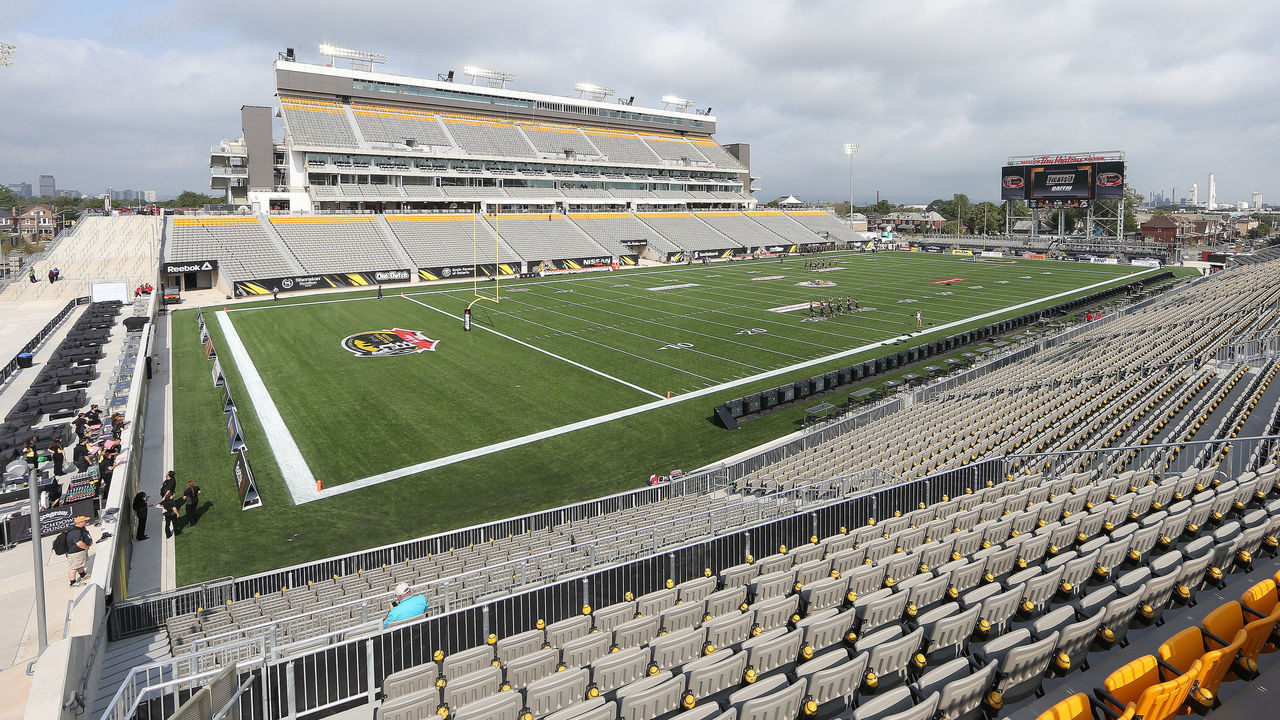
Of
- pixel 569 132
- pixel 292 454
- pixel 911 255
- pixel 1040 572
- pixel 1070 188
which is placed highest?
pixel 569 132

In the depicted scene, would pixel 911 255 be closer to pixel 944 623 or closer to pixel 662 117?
pixel 662 117

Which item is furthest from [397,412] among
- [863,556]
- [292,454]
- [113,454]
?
[863,556]

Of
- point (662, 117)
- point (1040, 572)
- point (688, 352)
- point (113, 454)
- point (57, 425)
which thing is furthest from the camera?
point (662, 117)

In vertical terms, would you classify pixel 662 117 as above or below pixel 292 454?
above

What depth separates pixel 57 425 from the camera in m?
18.5

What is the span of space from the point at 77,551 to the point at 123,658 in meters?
3.48

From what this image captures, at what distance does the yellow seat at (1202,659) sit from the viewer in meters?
4.83

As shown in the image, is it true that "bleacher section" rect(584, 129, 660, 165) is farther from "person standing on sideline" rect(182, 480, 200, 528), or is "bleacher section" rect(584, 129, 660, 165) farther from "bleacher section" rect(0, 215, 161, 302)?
"person standing on sideline" rect(182, 480, 200, 528)

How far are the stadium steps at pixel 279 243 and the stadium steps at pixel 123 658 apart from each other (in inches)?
1714

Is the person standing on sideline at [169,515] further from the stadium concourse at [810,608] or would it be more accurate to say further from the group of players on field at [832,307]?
the group of players on field at [832,307]

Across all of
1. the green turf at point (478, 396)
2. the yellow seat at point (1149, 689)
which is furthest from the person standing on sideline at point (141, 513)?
the yellow seat at point (1149, 689)

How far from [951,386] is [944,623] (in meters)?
17.9

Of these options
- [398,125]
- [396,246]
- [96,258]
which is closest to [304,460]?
[396,246]

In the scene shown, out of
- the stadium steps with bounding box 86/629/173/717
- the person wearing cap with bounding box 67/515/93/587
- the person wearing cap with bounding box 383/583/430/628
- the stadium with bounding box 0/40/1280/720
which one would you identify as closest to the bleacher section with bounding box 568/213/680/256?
the stadium with bounding box 0/40/1280/720
